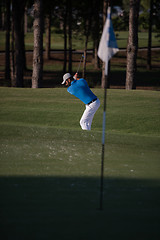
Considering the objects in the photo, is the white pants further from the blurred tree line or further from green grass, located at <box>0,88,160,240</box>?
the blurred tree line

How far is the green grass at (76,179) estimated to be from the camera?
5020mm

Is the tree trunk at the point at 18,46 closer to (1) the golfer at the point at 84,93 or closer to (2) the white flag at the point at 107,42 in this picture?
(1) the golfer at the point at 84,93

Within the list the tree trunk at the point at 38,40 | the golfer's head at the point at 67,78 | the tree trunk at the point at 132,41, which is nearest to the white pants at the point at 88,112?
the golfer's head at the point at 67,78

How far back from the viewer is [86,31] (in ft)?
123

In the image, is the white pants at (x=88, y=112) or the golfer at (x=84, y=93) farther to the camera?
the white pants at (x=88, y=112)

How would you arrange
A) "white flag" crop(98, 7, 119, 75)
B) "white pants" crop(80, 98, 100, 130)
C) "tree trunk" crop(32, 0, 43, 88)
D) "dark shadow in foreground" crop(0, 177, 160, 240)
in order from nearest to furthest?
1. "dark shadow in foreground" crop(0, 177, 160, 240)
2. "white flag" crop(98, 7, 119, 75)
3. "white pants" crop(80, 98, 100, 130)
4. "tree trunk" crop(32, 0, 43, 88)

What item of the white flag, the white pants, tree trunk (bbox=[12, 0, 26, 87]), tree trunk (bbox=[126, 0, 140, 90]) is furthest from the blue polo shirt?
tree trunk (bbox=[12, 0, 26, 87])

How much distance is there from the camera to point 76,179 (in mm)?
7133

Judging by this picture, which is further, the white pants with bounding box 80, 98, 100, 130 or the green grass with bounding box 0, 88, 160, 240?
the white pants with bounding box 80, 98, 100, 130

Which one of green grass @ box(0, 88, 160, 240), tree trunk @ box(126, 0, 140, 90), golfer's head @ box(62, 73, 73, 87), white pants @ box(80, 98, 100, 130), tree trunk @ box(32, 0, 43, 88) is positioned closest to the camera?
green grass @ box(0, 88, 160, 240)

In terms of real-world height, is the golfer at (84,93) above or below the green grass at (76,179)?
above

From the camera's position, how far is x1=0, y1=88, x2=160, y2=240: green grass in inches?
198

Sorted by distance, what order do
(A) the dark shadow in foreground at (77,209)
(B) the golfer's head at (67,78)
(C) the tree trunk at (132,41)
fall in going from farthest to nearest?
(C) the tree trunk at (132,41)
(B) the golfer's head at (67,78)
(A) the dark shadow in foreground at (77,209)

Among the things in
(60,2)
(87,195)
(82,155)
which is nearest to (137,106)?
(82,155)
